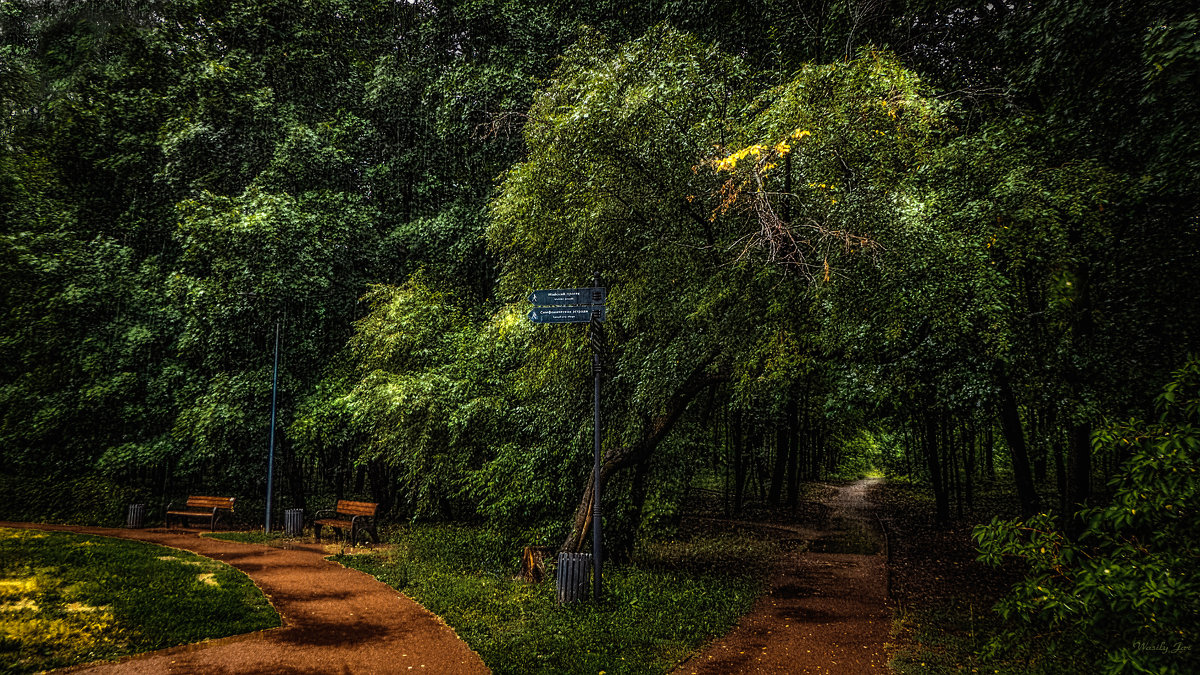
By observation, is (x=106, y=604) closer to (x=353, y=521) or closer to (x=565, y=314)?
(x=353, y=521)

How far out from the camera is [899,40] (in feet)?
33.1

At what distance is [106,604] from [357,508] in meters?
7.34

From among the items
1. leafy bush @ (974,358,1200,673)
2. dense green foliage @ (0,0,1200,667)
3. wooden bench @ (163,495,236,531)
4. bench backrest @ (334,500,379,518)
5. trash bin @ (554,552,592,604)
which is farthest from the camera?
wooden bench @ (163,495,236,531)

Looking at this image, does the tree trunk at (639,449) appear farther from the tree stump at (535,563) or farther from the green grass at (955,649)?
the green grass at (955,649)

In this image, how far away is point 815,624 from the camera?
801 cm

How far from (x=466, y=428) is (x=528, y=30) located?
47.5 ft

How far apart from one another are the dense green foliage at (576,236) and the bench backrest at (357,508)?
1.68 m

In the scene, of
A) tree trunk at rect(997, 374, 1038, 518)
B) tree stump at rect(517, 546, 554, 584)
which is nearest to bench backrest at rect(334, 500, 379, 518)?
tree stump at rect(517, 546, 554, 584)

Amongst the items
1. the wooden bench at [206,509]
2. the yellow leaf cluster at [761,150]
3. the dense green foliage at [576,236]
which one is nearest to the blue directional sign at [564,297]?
the dense green foliage at [576,236]

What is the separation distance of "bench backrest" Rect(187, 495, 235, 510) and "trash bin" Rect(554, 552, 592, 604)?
1332 cm

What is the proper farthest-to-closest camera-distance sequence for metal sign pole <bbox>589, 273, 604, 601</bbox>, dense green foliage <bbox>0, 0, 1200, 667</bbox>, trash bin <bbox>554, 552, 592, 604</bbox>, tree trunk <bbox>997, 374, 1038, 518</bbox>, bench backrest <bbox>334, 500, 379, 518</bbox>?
bench backrest <bbox>334, 500, 379, 518</bbox> < tree trunk <bbox>997, 374, 1038, 518</bbox> < metal sign pole <bbox>589, 273, 604, 601</bbox> < trash bin <bbox>554, 552, 592, 604</bbox> < dense green foliage <bbox>0, 0, 1200, 667</bbox>

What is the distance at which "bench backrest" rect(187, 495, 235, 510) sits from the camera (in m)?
16.6

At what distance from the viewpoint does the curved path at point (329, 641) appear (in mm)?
5953

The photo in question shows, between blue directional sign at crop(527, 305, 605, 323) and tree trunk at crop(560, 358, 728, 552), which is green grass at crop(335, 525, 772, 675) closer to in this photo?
tree trunk at crop(560, 358, 728, 552)
